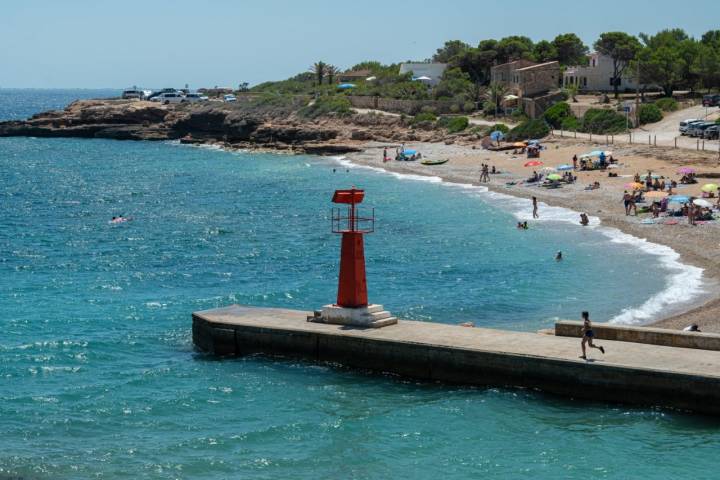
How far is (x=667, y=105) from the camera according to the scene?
7544 centimetres

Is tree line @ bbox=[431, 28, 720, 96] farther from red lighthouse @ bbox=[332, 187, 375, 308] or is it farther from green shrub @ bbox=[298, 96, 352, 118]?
red lighthouse @ bbox=[332, 187, 375, 308]

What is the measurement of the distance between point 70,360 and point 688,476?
14178mm

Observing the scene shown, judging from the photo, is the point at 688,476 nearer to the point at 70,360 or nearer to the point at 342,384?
the point at 342,384

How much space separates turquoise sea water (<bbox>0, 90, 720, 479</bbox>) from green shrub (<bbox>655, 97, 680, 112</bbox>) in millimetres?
22356

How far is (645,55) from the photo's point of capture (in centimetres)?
8575

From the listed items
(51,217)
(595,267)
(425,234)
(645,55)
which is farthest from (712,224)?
(645,55)

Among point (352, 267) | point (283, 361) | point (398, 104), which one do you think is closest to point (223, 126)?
point (398, 104)

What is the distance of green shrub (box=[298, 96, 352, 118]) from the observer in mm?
96812

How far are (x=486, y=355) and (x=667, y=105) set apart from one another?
186ft

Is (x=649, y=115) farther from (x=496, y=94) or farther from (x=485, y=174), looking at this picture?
(x=496, y=94)

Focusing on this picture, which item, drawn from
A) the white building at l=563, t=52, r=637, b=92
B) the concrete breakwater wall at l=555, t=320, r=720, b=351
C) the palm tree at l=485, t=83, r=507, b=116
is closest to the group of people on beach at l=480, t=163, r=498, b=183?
the palm tree at l=485, t=83, r=507, b=116

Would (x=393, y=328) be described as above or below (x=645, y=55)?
below

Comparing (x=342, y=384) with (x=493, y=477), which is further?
(x=342, y=384)

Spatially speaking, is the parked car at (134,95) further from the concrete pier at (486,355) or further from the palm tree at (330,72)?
the concrete pier at (486,355)
